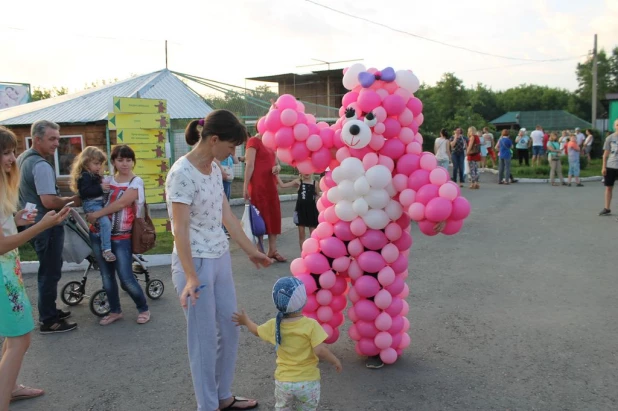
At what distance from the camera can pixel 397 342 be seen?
168 inches

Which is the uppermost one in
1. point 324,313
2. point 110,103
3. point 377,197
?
point 110,103

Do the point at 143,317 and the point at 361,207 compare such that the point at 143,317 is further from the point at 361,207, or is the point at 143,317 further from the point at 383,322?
the point at 361,207

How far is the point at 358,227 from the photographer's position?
4.14 metres

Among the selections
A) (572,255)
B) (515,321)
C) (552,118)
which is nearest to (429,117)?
(552,118)

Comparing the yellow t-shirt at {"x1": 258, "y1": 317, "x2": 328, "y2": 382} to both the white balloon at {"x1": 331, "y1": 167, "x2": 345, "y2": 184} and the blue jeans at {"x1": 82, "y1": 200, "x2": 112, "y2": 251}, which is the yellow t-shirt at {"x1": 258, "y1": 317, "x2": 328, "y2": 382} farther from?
the blue jeans at {"x1": 82, "y1": 200, "x2": 112, "y2": 251}

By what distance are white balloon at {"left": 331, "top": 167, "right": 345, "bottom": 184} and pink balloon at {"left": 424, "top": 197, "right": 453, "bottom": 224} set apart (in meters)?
0.76

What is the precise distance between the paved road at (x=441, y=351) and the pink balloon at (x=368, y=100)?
6.94ft

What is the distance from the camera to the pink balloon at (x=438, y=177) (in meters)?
3.87

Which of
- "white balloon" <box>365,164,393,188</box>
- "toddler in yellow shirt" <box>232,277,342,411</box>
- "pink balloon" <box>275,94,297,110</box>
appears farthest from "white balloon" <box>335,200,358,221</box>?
"toddler in yellow shirt" <box>232,277,342,411</box>

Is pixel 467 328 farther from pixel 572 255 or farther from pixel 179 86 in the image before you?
pixel 179 86

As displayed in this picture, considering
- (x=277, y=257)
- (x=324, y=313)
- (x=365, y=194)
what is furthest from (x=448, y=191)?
(x=277, y=257)

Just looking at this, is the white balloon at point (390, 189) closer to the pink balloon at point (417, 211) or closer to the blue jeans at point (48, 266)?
the pink balloon at point (417, 211)

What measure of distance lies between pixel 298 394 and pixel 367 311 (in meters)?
1.30

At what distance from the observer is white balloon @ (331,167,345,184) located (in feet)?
13.7
